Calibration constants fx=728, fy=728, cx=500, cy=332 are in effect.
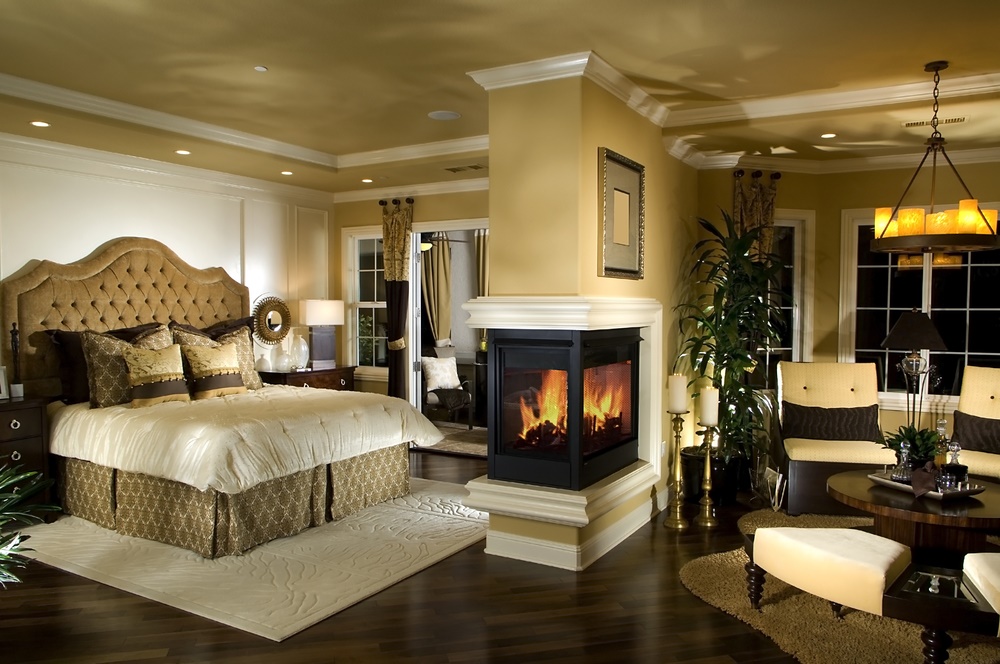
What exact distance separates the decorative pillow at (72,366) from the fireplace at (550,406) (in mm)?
2925

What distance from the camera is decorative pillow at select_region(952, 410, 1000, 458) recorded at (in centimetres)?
477

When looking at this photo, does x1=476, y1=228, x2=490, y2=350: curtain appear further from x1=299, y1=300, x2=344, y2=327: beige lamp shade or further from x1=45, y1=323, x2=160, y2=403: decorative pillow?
x1=45, y1=323, x2=160, y2=403: decorative pillow

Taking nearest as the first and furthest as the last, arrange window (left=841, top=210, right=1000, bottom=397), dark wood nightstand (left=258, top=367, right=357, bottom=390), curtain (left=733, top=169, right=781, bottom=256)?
window (left=841, top=210, right=1000, bottom=397)
curtain (left=733, top=169, right=781, bottom=256)
dark wood nightstand (left=258, top=367, right=357, bottom=390)

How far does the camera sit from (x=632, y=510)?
4426 mm

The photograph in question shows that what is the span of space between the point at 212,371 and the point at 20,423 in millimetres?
1166

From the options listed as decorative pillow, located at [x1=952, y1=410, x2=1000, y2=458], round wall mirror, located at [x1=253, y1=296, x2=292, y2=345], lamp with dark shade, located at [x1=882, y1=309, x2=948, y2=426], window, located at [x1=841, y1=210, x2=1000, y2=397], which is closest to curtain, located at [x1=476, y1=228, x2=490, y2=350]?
round wall mirror, located at [x1=253, y1=296, x2=292, y2=345]

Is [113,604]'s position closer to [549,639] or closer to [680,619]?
[549,639]

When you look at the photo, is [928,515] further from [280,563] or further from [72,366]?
[72,366]

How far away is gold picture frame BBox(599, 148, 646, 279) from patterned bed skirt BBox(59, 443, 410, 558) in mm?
2099

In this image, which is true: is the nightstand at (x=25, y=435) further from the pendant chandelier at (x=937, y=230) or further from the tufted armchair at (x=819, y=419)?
the pendant chandelier at (x=937, y=230)

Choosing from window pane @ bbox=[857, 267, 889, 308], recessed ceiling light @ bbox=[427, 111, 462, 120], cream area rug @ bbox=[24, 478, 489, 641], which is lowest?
cream area rug @ bbox=[24, 478, 489, 641]

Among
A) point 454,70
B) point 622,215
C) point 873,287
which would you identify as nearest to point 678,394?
point 622,215

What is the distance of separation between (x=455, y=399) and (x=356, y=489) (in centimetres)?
303

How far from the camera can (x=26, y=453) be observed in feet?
14.8
